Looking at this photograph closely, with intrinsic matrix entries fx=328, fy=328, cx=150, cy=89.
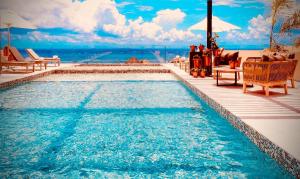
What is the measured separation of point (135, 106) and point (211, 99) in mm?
1360

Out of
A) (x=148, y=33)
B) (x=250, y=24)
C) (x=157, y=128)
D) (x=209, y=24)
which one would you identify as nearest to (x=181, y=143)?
(x=157, y=128)

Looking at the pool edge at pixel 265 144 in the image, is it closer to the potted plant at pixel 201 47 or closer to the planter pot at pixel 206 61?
the planter pot at pixel 206 61

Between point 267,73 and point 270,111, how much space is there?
1.33 m

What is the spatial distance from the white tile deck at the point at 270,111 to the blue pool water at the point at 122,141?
0.20 metres

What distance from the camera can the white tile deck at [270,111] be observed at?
299cm

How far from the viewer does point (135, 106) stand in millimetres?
5852

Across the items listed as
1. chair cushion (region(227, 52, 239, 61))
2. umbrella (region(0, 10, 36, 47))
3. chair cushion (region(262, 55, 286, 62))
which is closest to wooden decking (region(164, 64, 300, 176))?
chair cushion (region(262, 55, 286, 62))

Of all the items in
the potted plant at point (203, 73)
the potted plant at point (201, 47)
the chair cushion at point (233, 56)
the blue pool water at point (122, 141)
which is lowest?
the blue pool water at point (122, 141)

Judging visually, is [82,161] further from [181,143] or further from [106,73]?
[106,73]

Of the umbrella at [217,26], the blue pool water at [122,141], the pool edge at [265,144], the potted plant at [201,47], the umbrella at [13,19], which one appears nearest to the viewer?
the pool edge at [265,144]

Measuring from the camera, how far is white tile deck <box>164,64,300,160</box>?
118 inches

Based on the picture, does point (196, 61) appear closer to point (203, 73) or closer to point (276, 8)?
point (203, 73)

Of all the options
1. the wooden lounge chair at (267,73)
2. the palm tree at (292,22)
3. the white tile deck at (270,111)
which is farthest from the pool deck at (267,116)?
the palm tree at (292,22)

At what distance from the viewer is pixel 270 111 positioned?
14.0 ft
